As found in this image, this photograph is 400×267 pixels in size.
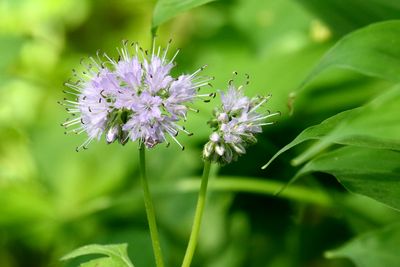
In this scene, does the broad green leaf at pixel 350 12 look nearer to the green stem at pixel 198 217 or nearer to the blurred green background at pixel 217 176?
the blurred green background at pixel 217 176

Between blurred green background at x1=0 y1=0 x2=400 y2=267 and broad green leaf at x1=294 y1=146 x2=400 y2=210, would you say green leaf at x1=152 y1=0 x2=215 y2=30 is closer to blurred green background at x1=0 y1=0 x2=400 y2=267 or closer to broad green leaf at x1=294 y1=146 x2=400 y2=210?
broad green leaf at x1=294 y1=146 x2=400 y2=210

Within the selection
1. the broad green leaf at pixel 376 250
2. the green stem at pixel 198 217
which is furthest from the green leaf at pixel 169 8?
the broad green leaf at pixel 376 250

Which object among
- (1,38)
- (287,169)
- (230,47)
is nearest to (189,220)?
(287,169)

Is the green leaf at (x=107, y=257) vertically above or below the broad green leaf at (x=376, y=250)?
above

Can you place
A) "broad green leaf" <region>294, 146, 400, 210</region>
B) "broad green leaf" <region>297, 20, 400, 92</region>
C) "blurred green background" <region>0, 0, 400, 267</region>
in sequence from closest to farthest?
"broad green leaf" <region>297, 20, 400, 92</region> < "broad green leaf" <region>294, 146, 400, 210</region> < "blurred green background" <region>0, 0, 400, 267</region>

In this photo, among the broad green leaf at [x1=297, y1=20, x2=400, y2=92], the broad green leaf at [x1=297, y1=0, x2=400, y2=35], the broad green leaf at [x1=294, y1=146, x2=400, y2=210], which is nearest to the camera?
the broad green leaf at [x1=297, y1=20, x2=400, y2=92]

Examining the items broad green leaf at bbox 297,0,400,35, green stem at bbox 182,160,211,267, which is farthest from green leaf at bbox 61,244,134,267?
broad green leaf at bbox 297,0,400,35

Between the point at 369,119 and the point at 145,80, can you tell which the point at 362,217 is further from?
the point at 369,119
